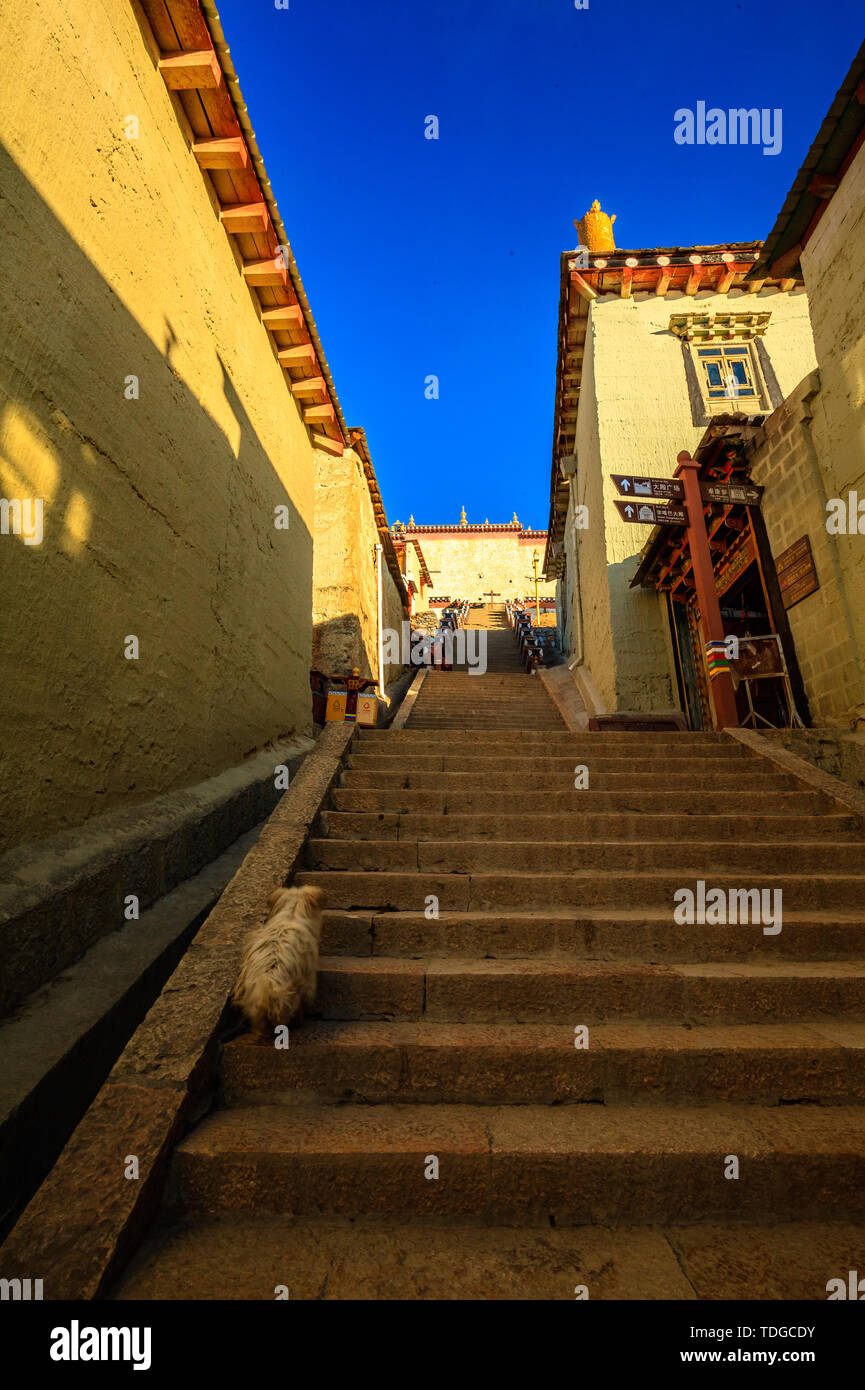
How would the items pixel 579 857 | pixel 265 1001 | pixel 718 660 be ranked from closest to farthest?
pixel 265 1001, pixel 579 857, pixel 718 660

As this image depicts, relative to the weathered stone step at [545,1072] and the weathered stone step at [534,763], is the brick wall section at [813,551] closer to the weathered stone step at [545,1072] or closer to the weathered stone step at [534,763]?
the weathered stone step at [534,763]

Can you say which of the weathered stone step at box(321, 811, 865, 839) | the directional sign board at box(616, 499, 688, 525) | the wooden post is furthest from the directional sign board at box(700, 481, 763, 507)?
the weathered stone step at box(321, 811, 865, 839)

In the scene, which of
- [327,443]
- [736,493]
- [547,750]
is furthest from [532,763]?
[327,443]

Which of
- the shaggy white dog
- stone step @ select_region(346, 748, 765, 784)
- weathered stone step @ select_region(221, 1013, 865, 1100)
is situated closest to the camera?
weathered stone step @ select_region(221, 1013, 865, 1100)

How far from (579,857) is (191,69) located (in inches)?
271

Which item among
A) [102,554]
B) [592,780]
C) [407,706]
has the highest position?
[407,706]

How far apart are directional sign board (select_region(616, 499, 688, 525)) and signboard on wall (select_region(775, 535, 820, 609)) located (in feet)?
4.71

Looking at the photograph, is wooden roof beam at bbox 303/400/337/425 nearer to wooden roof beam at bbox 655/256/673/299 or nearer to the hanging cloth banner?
the hanging cloth banner

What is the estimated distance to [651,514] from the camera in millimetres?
8078

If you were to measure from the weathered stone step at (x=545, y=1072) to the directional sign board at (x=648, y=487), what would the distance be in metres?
7.07

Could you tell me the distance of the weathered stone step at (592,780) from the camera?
17.4 ft

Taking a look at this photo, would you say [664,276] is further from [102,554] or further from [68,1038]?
[68,1038]

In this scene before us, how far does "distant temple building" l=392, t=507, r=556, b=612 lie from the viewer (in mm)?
37812
